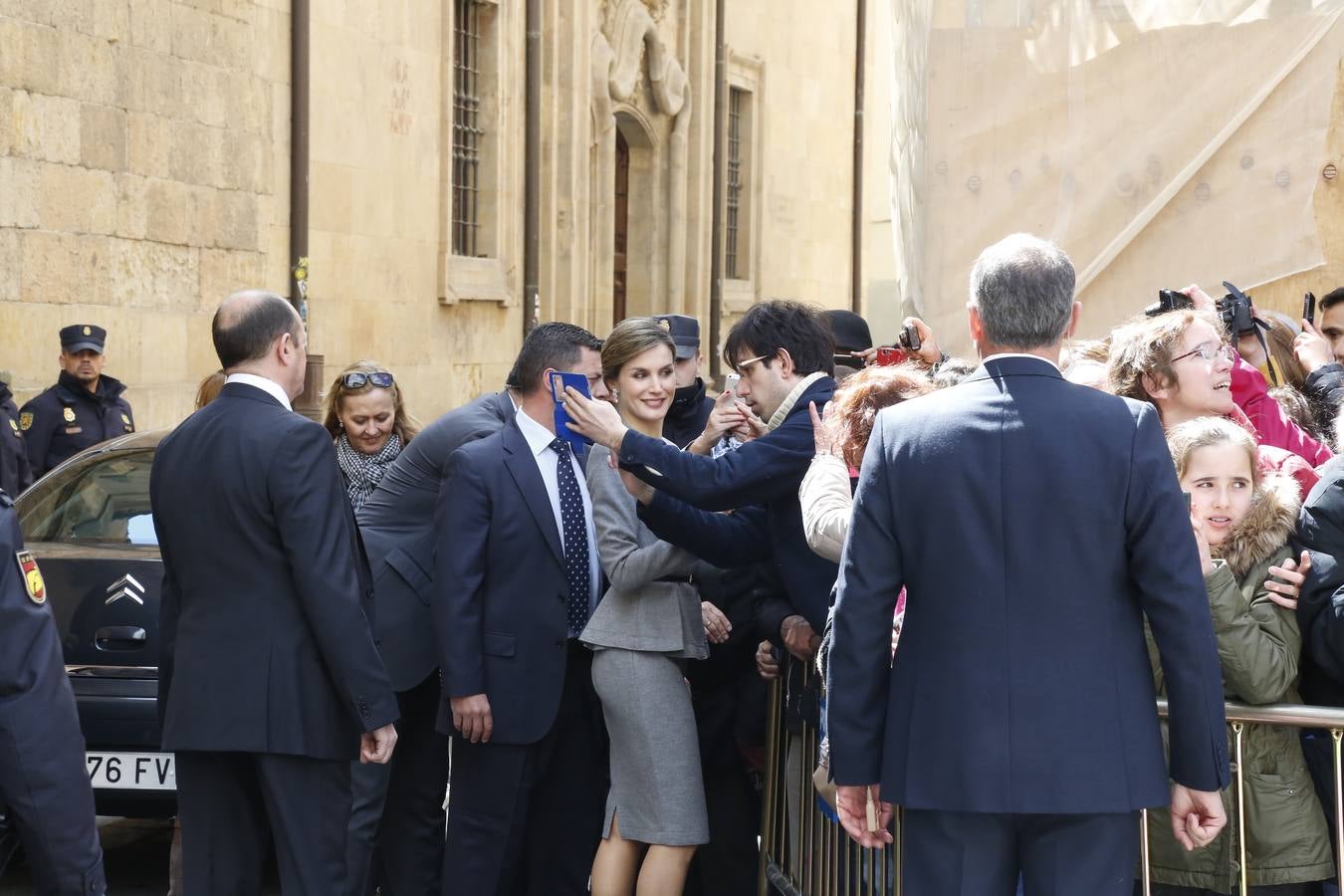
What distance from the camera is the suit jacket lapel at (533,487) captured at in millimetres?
5426

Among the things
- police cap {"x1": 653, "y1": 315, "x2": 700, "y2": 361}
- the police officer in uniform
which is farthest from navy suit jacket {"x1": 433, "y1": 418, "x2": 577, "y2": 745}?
the police officer in uniform

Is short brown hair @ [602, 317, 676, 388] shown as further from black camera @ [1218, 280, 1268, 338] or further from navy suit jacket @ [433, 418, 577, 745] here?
black camera @ [1218, 280, 1268, 338]

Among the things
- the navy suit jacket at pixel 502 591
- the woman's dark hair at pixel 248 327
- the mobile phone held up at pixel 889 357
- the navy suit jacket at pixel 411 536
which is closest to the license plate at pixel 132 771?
the navy suit jacket at pixel 411 536

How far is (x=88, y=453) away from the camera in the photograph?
764 cm

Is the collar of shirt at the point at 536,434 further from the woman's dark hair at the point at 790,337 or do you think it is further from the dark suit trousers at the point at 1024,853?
the dark suit trousers at the point at 1024,853

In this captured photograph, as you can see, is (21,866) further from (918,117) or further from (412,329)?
(412,329)

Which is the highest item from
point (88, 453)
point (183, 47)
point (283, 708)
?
point (183, 47)

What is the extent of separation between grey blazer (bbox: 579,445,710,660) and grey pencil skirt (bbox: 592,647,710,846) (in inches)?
2.0

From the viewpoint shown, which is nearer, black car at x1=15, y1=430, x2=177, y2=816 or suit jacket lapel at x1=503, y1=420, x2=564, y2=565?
suit jacket lapel at x1=503, y1=420, x2=564, y2=565

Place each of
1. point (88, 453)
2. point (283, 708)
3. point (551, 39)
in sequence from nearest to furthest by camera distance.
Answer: point (283, 708)
point (88, 453)
point (551, 39)

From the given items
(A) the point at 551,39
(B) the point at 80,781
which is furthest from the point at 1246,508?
(A) the point at 551,39

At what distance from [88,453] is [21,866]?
177 cm

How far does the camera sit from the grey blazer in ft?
16.7

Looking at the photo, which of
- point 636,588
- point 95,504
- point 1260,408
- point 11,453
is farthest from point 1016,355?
point 11,453
